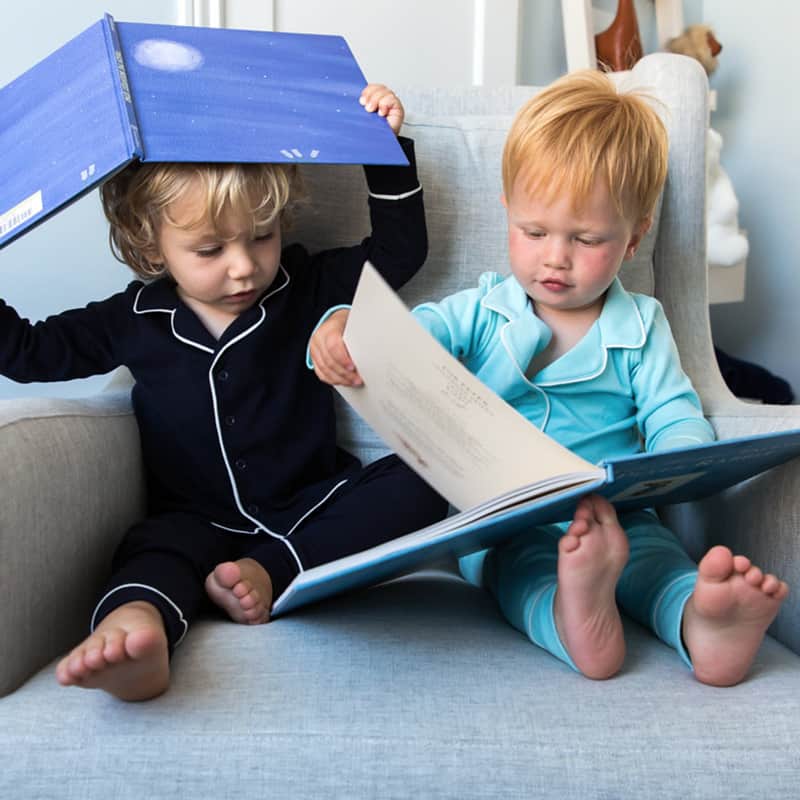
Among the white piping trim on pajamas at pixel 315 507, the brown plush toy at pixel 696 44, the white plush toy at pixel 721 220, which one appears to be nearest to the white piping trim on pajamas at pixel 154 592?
the white piping trim on pajamas at pixel 315 507

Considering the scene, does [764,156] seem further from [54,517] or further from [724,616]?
[54,517]

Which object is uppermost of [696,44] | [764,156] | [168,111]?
[168,111]

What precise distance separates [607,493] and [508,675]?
163mm

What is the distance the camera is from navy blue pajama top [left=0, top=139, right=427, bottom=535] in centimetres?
114

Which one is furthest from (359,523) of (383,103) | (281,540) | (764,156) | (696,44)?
(764,156)

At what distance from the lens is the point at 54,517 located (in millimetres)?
904

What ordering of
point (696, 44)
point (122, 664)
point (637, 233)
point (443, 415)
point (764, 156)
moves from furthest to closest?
point (764, 156) → point (696, 44) → point (637, 233) → point (443, 415) → point (122, 664)

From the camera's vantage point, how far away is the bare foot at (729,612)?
0.79m

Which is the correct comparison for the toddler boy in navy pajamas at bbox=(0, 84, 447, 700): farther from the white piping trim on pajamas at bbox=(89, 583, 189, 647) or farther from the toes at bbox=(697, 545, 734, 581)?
the toes at bbox=(697, 545, 734, 581)

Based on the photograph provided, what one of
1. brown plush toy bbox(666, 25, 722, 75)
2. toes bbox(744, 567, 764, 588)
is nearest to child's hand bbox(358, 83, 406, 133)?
toes bbox(744, 567, 764, 588)

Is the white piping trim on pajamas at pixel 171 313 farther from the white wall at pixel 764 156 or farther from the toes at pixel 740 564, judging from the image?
the white wall at pixel 764 156

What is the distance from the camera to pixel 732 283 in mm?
Answer: 2143

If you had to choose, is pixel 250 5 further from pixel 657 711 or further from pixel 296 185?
pixel 657 711

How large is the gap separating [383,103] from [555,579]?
1.69ft
